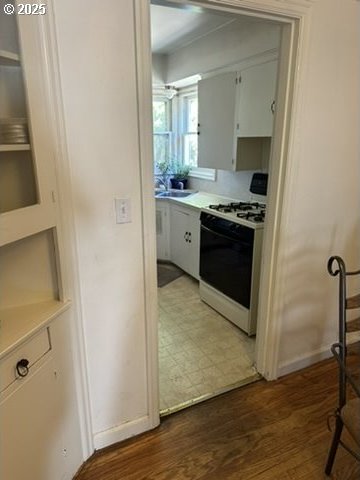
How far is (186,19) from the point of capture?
9.59ft

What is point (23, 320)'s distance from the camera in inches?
48.8

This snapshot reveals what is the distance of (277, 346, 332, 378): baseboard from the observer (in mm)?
2186

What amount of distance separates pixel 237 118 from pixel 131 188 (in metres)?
1.76

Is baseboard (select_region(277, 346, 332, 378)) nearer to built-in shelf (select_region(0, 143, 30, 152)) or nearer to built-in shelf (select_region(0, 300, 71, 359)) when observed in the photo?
built-in shelf (select_region(0, 300, 71, 359))

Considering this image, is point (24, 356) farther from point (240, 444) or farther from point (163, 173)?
point (163, 173)

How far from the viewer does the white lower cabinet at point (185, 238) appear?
3387mm

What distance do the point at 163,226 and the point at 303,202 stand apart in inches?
88.7

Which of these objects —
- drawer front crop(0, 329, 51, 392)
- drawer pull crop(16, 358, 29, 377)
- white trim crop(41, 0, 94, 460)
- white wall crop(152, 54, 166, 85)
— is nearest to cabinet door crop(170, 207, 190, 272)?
white wall crop(152, 54, 166, 85)

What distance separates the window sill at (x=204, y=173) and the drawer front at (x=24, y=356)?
9.25ft

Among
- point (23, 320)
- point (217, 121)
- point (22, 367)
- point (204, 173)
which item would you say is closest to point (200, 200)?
point (204, 173)

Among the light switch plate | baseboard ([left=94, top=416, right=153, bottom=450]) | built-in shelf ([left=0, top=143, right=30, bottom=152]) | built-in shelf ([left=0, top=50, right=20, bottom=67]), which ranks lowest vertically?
baseboard ([left=94, top=416, right=153, bottom=450])

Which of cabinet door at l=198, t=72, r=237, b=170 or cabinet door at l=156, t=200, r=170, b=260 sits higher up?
cabinet door at l=198, t=72, r=237, b=170

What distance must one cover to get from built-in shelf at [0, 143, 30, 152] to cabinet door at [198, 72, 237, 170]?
6.88ft

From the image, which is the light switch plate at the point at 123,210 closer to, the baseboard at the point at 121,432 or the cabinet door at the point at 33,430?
the cabinet door at the point at 33,430
